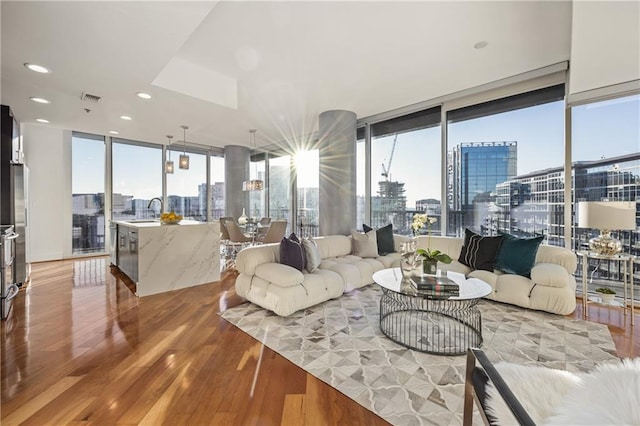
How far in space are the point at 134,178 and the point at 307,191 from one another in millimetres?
4444

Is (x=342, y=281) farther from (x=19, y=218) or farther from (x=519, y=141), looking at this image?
(x=19, y=218)

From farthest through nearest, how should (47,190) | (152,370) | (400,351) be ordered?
1. (47,190)
2. (400,351)
3. (152,370)

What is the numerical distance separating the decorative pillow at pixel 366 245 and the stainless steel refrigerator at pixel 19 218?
4924 millimetres

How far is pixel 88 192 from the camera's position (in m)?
6.47

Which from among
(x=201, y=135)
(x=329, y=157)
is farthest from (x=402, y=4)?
(x=201, y=135)

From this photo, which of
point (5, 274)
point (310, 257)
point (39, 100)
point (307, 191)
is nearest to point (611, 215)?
point (310, 257)

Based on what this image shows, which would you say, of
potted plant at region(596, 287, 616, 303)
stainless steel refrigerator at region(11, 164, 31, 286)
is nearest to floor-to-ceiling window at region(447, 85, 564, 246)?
potted plant at region(596, 287, 616, 303)

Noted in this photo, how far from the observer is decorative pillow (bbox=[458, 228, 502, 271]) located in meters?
3.50

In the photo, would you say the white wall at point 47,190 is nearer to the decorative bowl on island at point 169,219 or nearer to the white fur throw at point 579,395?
the decorative bowl on island at point 169,219

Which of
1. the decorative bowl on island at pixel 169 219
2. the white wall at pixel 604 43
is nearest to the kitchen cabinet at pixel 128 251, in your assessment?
the decorative bowl on island at pixel 169 219

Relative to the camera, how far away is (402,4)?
7.99 feet

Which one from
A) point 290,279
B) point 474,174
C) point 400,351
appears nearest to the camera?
point 400,351

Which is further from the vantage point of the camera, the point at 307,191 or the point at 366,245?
the point at 307,191

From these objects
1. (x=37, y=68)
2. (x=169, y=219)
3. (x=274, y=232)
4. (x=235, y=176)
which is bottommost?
(x=274, y=232)
